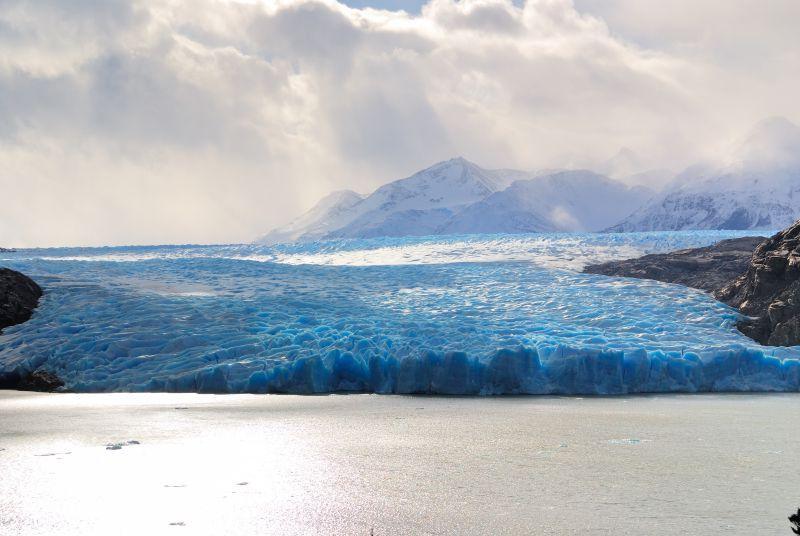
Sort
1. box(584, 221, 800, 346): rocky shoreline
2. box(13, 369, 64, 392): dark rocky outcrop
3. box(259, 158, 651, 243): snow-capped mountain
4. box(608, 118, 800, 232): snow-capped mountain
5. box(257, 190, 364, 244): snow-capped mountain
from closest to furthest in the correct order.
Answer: box(13, 369, 64, 392): dark rocky outcrop → box(584, 221, 800, 346): rocky shoreline → box(608, 118, 800, 232): snow-capped mountain → box(259, 158, 651, 243): snow-capped mountain → box(257, 190, 364, 244): snow-capped mountain

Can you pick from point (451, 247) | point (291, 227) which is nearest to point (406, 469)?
point (451, 247)

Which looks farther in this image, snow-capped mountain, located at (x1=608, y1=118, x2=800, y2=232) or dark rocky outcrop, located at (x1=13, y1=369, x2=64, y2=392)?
snow-capped mountain, located at (x1=608, y1=118, x2=800, y2=232)

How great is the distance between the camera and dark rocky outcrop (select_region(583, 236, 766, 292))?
→ 18484 millimetres

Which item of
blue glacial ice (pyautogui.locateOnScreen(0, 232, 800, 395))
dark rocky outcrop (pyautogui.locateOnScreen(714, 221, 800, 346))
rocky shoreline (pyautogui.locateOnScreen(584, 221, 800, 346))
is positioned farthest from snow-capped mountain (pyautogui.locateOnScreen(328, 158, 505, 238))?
dark rocky outcrop (pyautogui.locateOnScreen(714, 221, 800, 346))

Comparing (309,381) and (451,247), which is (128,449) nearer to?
(309,381)

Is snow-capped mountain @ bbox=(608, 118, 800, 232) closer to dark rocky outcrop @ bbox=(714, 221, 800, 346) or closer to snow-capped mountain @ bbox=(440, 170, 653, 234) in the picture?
snow-capped mountain @ bbox=(440, 170, 653, 234)

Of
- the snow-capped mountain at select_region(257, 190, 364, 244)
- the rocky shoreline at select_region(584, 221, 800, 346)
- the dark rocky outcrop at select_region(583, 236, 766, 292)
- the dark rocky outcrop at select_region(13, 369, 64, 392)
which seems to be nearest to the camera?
the dark rocky outcrop at select_region(13, 369, 64, 392)

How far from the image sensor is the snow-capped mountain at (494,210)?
118000mm

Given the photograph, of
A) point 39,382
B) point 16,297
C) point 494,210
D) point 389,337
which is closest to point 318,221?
point 494,210

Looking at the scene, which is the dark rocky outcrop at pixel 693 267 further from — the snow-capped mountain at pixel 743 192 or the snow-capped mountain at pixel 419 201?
Answer: the snow-capped mountain at pixel 419 201

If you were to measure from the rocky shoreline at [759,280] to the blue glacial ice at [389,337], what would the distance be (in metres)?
0.51

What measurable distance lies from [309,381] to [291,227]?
174485mm

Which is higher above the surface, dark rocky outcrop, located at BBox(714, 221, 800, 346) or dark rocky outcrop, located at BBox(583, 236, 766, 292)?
dark rocky outcrop, located at BBox(583, 236, 766, 292)

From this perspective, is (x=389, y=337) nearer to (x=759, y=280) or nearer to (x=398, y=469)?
(x=398, y=469)
